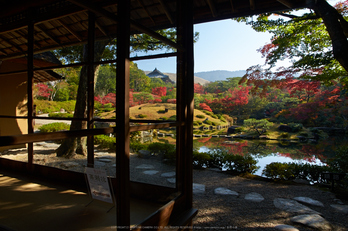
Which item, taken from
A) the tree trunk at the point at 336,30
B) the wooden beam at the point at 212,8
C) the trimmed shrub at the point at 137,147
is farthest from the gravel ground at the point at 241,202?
the tree trunk at the point at 336,30

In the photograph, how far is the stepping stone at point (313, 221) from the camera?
2.32 metres

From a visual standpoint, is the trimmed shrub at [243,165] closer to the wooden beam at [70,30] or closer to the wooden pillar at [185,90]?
the wooden pillar at [185,90]

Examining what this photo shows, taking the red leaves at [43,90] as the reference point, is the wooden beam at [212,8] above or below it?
below

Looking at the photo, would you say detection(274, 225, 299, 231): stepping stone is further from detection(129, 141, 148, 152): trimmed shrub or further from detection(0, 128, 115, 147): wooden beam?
detection(129, 141, 148, 152): trimmed shrub

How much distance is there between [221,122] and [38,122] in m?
11.8

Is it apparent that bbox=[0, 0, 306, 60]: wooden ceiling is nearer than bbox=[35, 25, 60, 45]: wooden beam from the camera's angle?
Yes

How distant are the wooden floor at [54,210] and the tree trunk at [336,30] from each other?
146 inches

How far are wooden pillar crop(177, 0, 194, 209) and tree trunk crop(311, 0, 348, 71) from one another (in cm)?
277

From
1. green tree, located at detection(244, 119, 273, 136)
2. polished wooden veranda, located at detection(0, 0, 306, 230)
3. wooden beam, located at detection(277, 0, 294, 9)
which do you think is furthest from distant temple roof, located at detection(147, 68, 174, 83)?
green tree, located at detection(244, 119, 273, 136)

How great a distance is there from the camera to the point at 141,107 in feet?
11.7

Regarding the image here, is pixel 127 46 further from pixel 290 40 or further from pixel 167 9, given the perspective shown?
pixel 290 40

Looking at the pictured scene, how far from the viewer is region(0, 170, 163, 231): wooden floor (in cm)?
157

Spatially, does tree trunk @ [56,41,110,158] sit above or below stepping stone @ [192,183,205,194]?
above

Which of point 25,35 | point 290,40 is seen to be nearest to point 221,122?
point 290,40
